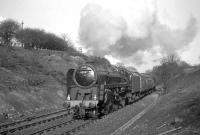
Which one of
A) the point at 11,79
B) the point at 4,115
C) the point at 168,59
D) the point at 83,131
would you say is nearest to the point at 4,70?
the point at 11,79

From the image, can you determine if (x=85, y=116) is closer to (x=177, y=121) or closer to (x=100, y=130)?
(x=100, y=130)

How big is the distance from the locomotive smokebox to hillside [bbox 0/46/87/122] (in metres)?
5.81

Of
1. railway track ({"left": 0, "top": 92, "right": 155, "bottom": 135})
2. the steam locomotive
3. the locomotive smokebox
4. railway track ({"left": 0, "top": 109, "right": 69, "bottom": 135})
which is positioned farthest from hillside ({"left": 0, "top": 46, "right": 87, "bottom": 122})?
the locomotive smokebox

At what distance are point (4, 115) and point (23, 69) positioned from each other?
15324mm

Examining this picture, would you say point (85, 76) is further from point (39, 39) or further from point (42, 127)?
point (39, 39)

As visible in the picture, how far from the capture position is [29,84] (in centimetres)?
2923

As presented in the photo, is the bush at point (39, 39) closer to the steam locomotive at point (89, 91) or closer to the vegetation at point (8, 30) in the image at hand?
the vegetation at point (8, 30)

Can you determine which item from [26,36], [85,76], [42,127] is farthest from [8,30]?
[42,127]

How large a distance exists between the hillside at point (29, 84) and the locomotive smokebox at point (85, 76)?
5.81 m

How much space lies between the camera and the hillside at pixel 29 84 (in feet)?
76.3

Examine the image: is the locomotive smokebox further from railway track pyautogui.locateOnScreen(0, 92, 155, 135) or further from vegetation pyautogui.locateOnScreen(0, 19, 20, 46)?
vegetation pyautogui.locateOnScreen(0, 19, 20, 46)

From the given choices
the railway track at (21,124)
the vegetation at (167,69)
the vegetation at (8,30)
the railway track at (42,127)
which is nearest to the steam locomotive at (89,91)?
the railway track at (42,127)

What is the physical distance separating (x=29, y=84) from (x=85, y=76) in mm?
11746

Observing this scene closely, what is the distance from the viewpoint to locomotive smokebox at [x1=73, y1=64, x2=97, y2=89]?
1941cm
